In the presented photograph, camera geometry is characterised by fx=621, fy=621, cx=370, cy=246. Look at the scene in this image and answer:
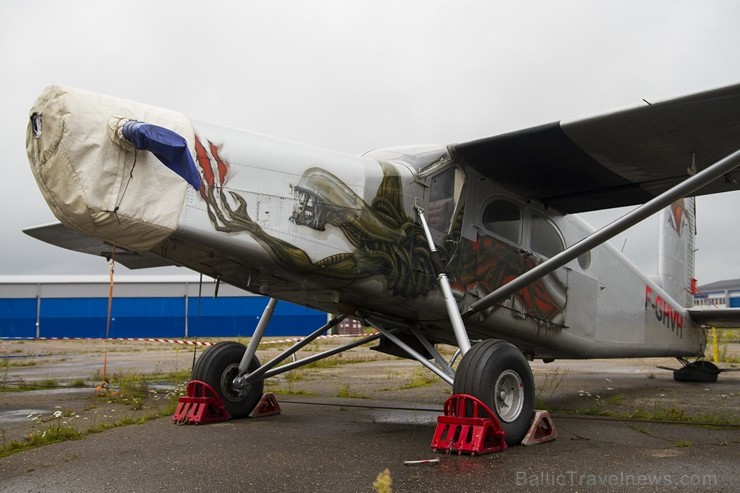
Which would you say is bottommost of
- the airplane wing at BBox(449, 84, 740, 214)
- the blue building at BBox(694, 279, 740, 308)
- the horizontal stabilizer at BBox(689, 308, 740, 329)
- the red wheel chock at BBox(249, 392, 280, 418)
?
the red wheel chock at BBox(249, 392, 280, 418)

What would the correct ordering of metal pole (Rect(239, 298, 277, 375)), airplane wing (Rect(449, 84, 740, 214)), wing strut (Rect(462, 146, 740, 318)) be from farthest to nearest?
metal pole (Rect(239, 298, 277, 375)) → airplane wing (Rect(449, 84, 740, 214)) → wing strut (Rect(462, 146, 740, 318))

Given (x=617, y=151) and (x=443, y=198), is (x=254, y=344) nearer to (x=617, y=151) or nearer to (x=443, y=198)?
(x=443, y=198)

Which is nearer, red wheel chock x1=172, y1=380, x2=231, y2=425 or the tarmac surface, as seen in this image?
the tarmac surface

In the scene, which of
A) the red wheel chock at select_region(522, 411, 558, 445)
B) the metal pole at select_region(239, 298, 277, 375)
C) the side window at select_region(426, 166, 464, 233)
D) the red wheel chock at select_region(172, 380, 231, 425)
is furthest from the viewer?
the metal pole at select_region(239, 298, 277, 375)

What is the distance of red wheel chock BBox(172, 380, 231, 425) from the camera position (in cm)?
643

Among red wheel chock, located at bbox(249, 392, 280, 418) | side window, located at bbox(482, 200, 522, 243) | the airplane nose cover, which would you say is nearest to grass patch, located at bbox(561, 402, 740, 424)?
side window, located at bbox(482, 200, 522, 243)

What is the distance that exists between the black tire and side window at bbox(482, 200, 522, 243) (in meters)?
1.79

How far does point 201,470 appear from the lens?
429 centimetres

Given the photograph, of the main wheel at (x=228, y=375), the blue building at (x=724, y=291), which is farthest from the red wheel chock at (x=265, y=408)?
A: the blue building at (x=724, y=291)

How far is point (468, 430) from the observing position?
476cm

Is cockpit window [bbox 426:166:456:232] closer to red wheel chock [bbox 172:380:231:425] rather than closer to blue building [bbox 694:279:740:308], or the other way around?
red wheel chock [bbox 172:380:231:425]

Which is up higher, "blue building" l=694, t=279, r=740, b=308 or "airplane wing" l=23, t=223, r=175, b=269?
"blue building" l=694, t=279, r=740, b=308

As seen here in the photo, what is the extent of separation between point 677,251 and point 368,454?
8.66 m

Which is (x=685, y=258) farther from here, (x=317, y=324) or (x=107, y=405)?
(x=317, y=324)
